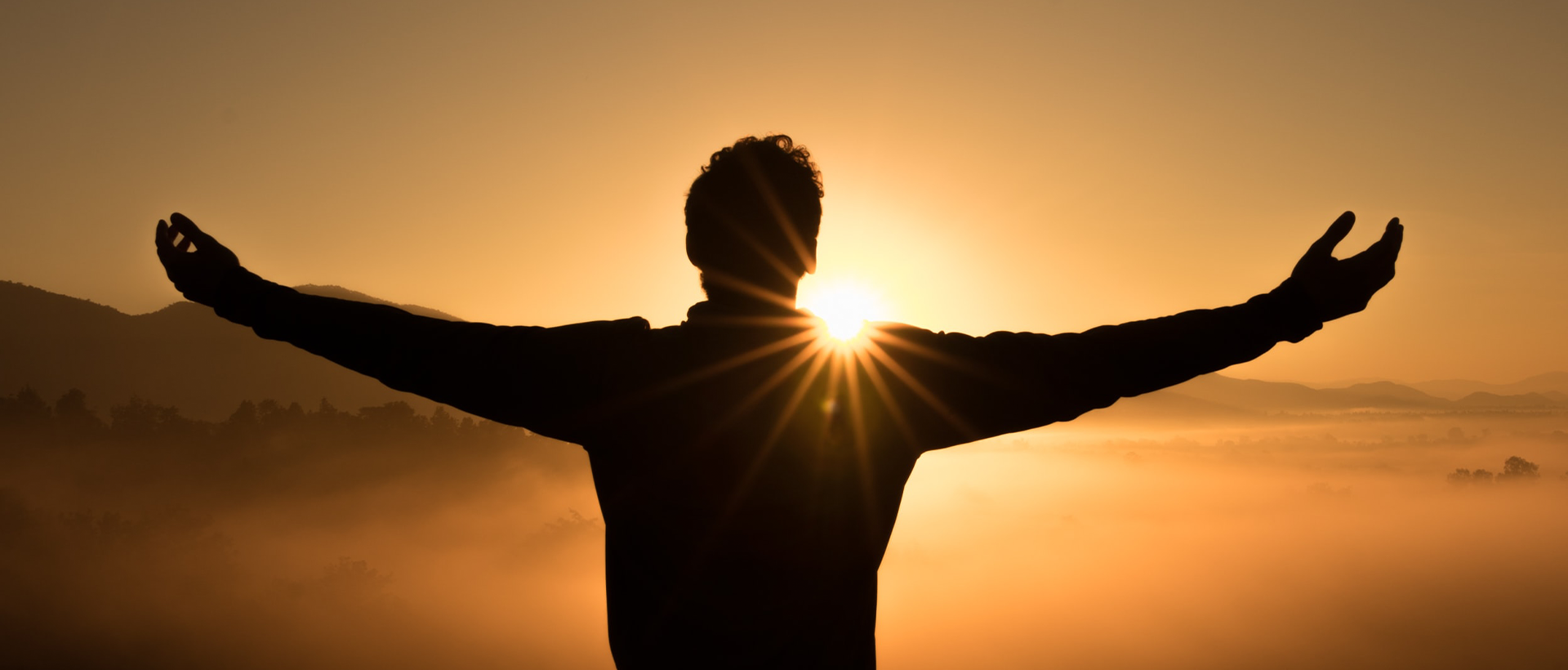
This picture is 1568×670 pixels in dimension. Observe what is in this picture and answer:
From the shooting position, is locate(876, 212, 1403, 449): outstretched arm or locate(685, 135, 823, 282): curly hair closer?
locate(876, 212, 1403, 449): outstretched arm

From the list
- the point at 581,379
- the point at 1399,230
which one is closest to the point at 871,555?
the point at 581,379

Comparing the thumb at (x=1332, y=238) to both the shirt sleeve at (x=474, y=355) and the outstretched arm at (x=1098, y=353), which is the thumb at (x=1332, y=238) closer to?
the outstretched arm at (x=1098, y=353)

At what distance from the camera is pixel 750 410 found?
5.92 feet

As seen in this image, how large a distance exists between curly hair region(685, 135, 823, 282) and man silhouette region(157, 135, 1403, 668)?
19 centimetres

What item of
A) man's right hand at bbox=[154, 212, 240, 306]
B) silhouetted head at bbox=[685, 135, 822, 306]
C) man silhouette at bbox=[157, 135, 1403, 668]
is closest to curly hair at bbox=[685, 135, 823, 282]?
silhouetted head at bbox=[685, 135, 822, 306]

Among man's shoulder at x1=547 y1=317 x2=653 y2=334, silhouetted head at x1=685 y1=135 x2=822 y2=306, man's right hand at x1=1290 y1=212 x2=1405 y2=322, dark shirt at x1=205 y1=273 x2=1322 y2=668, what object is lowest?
dark shirt at x1=205 y1=273 x2=1322 y2=668

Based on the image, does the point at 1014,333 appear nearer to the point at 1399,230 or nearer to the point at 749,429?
the point at 749,429

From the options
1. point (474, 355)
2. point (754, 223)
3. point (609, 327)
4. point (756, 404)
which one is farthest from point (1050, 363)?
point (474, 355)

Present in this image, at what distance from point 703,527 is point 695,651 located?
27 centimetres

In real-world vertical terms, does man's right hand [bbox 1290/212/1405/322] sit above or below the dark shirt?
above

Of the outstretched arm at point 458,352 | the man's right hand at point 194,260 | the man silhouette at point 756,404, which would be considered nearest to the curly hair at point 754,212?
the man silhouette at point 756,404

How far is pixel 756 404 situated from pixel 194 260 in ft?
4.47

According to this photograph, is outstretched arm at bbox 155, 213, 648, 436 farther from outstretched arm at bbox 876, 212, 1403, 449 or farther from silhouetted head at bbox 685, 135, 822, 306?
outstretched arm at bbox 876, 212, 1403, 449

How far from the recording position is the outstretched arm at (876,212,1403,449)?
1780 mm
